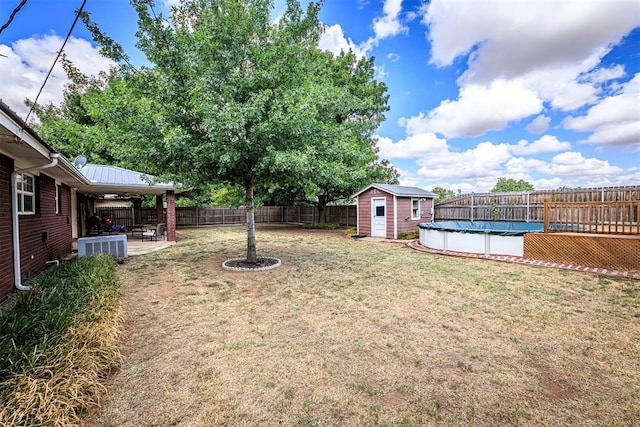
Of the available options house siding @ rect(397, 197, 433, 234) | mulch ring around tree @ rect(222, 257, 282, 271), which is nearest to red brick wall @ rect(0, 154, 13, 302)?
mulch ring around tree @ rect(222, 257, 282, 271)

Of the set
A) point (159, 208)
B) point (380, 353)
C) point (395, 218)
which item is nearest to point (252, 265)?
point (380, 353)

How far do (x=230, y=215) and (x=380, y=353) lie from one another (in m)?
21.1

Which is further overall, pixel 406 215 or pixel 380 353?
pixel 406 215

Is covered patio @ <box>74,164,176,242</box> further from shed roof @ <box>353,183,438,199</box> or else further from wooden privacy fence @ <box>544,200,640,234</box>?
wooden privacy fence @ <box>544,200,640,234</box>

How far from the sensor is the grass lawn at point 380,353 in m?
2.24

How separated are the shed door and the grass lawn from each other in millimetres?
7601

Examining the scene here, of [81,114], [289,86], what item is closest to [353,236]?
[289,86]

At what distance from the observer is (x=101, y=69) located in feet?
60.5

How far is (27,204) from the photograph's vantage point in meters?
6.05

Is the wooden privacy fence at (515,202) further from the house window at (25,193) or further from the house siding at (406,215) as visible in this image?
the house window at (25,193)

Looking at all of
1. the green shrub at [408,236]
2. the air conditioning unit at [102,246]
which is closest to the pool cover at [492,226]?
the green shrub at [408,236]

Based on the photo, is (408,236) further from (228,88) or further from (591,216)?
(228,88)

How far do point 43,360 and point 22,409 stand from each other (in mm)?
461

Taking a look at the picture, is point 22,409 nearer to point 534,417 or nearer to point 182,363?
point 182,363
